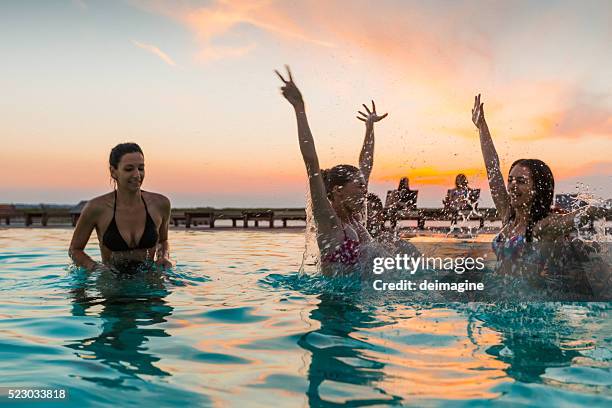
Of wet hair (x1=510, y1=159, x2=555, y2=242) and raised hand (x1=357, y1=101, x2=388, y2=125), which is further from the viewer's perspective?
raised hand (x1=357, y1=101, x2=388, y2=125)

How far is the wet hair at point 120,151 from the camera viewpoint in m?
6.88

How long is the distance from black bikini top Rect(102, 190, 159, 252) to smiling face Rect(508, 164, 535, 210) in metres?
4.06

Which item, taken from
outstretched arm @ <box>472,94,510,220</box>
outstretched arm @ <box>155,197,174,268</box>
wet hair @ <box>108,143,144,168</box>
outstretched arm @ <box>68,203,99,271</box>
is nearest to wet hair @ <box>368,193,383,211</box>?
outstretched arm @ <box>472,94,510,220</box>

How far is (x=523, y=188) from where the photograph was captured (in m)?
5.57

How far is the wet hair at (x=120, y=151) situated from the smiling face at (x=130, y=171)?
37mm

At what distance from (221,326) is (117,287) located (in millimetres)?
2136

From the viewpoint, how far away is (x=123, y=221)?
712 centimetres

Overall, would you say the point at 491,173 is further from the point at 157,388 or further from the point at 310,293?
the point at 157,388

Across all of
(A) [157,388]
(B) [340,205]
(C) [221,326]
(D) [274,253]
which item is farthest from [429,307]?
(D) [274,253]

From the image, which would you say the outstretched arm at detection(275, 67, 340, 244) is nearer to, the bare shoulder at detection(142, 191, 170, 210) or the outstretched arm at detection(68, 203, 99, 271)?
the bare shoulder at detection(142, 191, 170, 210)

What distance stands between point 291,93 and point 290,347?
2.33 metres

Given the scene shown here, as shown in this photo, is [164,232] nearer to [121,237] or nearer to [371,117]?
[121,237]

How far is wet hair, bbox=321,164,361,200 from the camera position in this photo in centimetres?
632

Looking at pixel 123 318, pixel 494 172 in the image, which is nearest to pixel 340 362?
pixel 123 318
